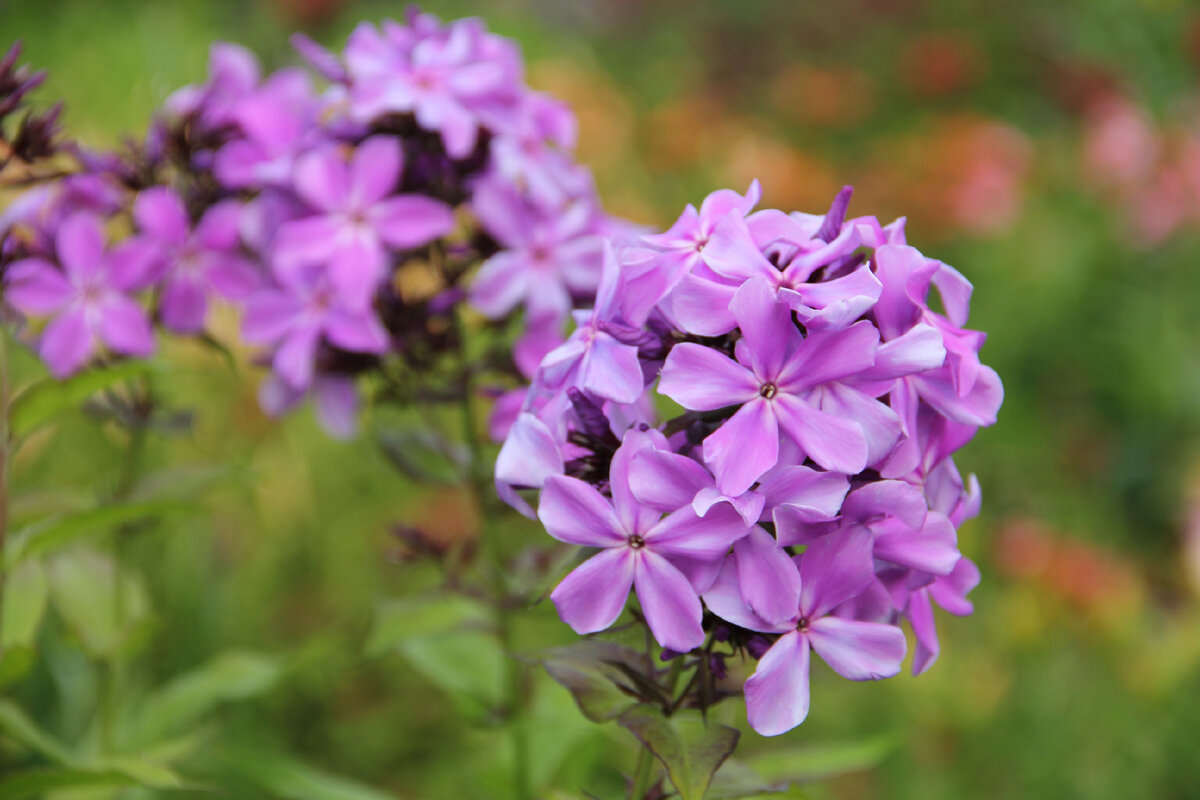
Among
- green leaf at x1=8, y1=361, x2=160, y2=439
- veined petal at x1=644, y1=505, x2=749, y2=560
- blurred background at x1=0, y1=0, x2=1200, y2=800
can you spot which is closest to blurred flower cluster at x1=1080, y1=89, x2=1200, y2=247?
blurred background at x1=0, y1=0, x2=1200, y2=800

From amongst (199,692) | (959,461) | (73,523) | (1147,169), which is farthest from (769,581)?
(1147,169)

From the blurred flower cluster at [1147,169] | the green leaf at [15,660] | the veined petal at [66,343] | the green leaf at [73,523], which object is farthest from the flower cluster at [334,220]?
the blurred flower cluster at [1147,169]

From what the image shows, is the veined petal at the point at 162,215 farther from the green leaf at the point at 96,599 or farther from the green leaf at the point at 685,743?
the green leaf at the point at 685,743

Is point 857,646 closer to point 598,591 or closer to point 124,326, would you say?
point 598,591

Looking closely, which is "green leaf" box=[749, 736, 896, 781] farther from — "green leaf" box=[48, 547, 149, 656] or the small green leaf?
"green leaf" box=[48, 547, 149, 656]

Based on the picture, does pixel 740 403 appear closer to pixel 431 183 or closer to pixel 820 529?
pixel 820 529

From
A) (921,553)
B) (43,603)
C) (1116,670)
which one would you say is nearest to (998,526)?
(1116,670)
